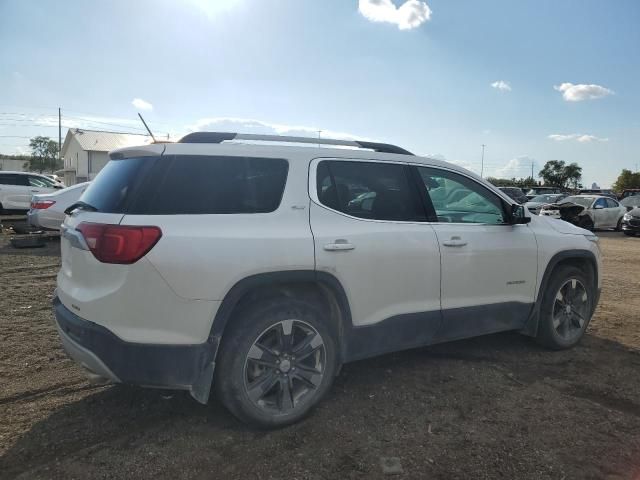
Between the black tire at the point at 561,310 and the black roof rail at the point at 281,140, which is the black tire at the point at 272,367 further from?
the black tire at the point at 561,310

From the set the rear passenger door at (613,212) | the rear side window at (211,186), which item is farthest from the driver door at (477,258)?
the rear passenger door at (613,212)

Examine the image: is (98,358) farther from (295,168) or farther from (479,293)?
(479,293)

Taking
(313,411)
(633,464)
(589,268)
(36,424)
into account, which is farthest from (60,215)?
(633,464)

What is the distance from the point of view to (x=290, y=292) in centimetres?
330

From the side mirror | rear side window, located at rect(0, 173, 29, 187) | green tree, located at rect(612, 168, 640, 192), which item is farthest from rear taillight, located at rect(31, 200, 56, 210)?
green tree, located at rect(612, 168, 640, 192)

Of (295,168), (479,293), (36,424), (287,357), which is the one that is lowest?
(36,424)

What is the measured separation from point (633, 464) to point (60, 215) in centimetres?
1163

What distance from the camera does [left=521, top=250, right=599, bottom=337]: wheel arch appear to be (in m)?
4.61

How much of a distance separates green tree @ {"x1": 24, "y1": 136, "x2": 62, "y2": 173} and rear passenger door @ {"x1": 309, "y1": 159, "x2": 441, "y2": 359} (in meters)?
85.7

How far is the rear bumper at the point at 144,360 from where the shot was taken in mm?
2822

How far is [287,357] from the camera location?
3.22 metres

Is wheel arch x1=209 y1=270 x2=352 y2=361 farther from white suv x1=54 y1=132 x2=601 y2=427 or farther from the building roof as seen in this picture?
the building roof

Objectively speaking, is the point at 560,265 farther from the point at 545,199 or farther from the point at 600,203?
the point at 545,199

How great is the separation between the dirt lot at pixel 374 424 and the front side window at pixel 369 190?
1376 millimetres
